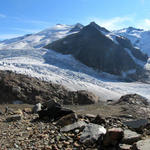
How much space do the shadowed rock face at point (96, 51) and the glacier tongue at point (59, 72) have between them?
16.2 ft

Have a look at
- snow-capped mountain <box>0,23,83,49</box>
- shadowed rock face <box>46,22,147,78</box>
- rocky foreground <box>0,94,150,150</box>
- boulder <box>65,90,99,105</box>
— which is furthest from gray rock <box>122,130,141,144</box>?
snow-capped mountain <box>0,23,83,49</box>

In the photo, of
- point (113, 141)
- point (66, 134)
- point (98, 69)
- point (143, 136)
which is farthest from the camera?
point (98, 69)

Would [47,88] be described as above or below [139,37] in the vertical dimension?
below

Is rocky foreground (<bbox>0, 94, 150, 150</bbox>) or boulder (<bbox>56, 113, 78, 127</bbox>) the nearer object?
rocky foreground (<bbox>0, 94, 150, 150</bbox>)

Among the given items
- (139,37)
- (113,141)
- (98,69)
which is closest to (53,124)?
(113,141)

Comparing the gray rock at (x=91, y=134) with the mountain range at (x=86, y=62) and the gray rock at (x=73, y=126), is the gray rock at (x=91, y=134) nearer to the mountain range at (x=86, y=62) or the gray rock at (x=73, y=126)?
the gray rock at (x=73, y=126)

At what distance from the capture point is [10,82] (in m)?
15.9

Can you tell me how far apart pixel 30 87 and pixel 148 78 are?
99.2ft

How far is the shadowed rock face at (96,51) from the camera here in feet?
133

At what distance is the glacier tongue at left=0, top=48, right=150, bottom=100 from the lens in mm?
23166

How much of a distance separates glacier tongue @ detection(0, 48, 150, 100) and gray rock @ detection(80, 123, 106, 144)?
53.8 feet

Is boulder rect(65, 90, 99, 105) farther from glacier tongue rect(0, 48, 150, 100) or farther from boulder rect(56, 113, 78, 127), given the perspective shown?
boulder rect(56, 113, 78, 127)

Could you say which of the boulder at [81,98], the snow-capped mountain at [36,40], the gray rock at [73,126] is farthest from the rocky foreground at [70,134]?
the snow-capped mountain at [36,40]

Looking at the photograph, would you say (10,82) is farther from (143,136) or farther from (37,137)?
(143,136)
